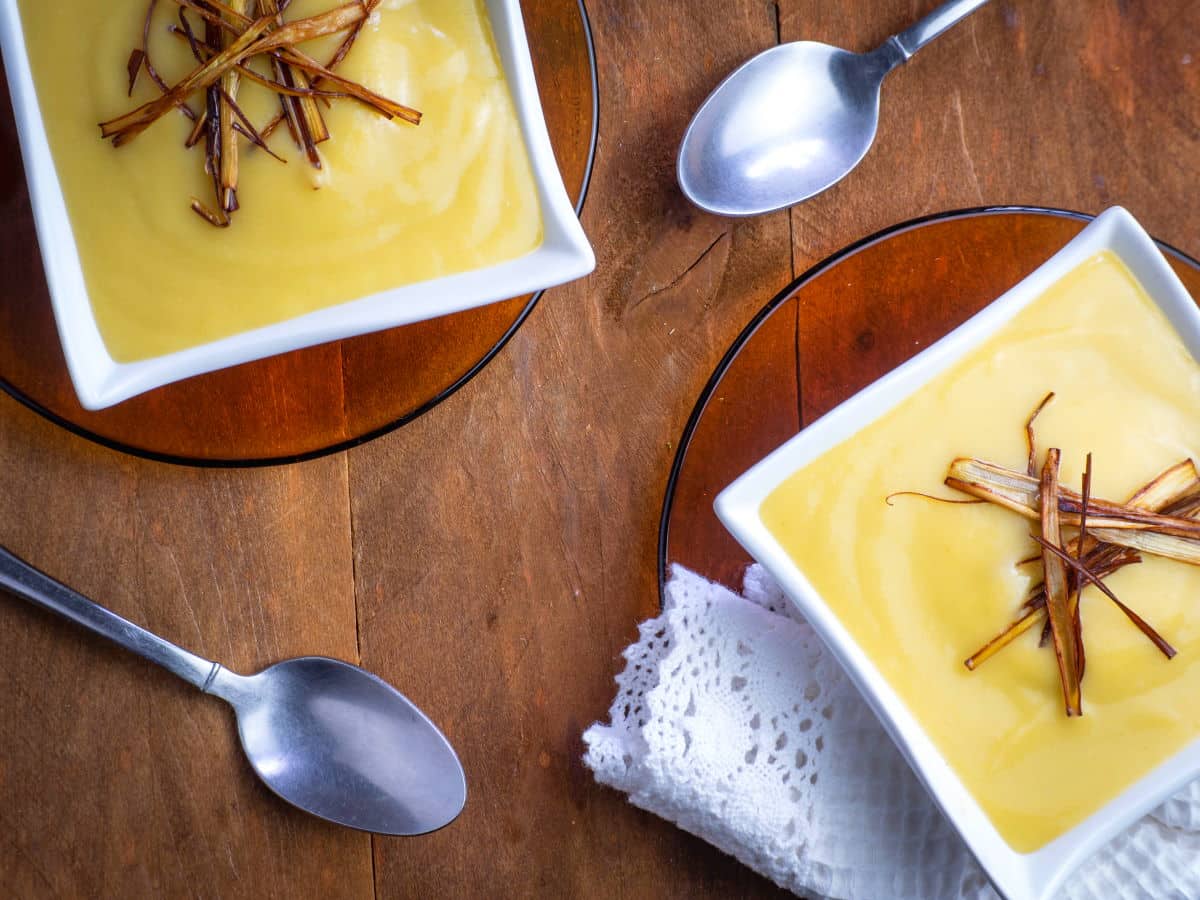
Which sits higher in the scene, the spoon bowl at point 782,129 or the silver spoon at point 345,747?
the spoon bowl at point 782,129

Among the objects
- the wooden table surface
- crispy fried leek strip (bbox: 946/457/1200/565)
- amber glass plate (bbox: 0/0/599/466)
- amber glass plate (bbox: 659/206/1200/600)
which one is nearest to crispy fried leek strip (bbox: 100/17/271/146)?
amber glass plate (bbox: 0/0/599/466)

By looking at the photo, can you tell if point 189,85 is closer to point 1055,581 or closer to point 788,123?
point 788,123

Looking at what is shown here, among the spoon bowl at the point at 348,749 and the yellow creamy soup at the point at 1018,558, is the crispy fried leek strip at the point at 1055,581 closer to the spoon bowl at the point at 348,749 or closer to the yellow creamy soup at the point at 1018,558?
the yellow creamy soup at the point at 1018,558

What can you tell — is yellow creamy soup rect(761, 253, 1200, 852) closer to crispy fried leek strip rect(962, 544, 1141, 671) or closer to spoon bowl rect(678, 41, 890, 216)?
crispy fried leek strip rect(962, 544, 1141, 671)

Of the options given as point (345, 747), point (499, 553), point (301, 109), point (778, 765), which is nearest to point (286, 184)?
point (301, 109)

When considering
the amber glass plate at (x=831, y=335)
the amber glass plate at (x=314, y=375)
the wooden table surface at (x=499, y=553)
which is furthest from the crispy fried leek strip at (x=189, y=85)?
the amber glass plate at (x=831, y=335)
